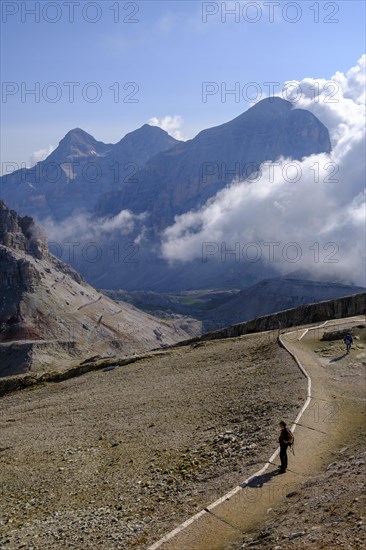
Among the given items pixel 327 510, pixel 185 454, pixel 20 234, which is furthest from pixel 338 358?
pixel 20 234

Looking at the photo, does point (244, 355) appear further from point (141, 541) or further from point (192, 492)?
point (141, 541)

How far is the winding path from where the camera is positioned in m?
17.8

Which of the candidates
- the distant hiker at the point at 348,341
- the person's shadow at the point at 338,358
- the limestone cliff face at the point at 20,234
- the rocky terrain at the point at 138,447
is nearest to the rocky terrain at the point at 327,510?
the rocky terrain at the point at 138,447

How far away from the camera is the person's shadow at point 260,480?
21.2 m

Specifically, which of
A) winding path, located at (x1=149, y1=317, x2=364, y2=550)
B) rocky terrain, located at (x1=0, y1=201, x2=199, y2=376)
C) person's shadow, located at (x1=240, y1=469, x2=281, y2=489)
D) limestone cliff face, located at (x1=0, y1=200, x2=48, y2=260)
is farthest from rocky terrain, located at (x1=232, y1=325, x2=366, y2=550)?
limestone cliff face, located at (x1=0, y1=200, x2=48, y2=260)

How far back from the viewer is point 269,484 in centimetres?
2123

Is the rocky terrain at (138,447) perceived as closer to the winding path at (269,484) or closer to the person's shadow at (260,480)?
the person's shadow at (260,480)

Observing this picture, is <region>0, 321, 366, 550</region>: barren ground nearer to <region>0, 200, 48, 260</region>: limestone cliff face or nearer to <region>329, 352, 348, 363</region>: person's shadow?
<region>329, 352, 348, 363</region>: person's shadow

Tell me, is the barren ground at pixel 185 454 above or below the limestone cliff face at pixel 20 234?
below

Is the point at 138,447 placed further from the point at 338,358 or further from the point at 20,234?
the point at 20,234

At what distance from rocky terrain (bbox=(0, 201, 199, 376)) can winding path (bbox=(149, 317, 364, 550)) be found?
297 ft

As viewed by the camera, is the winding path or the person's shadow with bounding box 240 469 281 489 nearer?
the winding path

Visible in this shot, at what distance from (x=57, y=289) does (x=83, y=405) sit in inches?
5315

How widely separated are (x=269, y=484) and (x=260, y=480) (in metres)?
0.43
